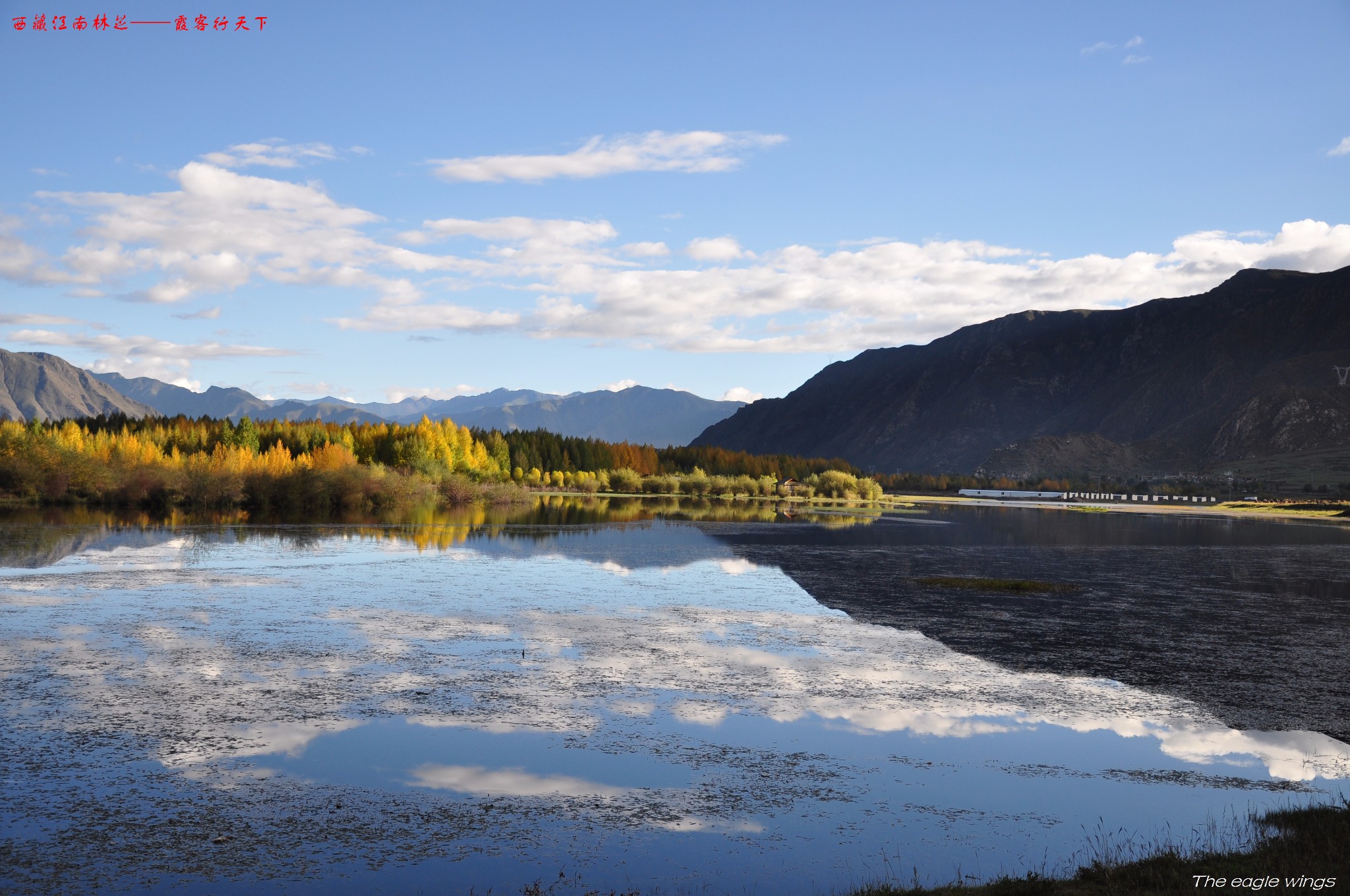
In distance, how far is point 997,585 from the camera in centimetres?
3078

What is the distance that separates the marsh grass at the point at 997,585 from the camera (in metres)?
30.0

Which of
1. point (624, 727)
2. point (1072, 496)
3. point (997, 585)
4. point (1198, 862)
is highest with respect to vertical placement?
point (624, 727)

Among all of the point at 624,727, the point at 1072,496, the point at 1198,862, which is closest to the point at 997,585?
the point at 624,727

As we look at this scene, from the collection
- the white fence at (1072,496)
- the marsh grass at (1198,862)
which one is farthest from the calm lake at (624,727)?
the white fence at (1072,496)

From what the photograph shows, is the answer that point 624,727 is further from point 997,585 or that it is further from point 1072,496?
point 1072,496

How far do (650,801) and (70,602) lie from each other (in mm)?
17785

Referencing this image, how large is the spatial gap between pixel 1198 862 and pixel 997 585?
22.5 metres

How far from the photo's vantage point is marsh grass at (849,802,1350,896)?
829 centimetres

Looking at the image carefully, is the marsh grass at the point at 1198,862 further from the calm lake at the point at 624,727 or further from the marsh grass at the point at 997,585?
the marsh grass at the point at 997,585

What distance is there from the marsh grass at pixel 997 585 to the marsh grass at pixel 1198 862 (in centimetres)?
1993

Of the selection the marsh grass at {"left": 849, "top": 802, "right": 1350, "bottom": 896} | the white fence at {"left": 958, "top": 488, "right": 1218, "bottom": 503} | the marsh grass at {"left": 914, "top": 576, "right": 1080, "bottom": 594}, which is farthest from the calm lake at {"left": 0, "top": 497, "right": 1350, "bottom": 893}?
the white fence at {"left": 958, "top": 488, "right": 1218, "bottom": 503}

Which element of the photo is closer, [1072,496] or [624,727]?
[624,727]

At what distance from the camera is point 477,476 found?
10744 centimetres

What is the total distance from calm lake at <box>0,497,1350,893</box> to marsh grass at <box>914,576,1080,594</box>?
594 millimetres
